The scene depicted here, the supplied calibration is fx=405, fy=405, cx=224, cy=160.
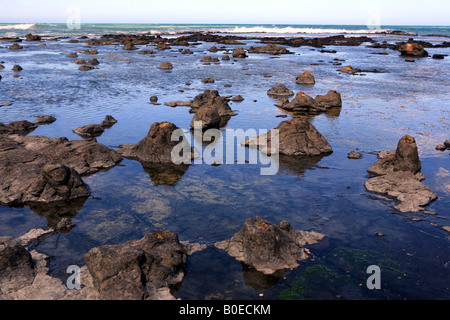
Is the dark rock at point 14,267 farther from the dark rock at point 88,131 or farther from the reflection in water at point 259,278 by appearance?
the dark rock at point 88,131

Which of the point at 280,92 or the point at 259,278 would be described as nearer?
the point at 259,278

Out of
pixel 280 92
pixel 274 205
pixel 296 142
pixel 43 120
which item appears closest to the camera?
pixel 274 205

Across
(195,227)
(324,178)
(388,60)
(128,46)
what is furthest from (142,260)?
(128,46)

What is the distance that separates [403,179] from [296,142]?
5.54m

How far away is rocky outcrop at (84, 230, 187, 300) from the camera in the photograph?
884cm

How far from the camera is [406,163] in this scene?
16.1 meters

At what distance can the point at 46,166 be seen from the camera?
1410 cm

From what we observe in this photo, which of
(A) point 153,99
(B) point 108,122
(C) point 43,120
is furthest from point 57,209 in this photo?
(A) point 153,99

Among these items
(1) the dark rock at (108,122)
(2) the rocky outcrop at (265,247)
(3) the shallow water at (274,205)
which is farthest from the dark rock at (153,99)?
(2) the rocky outcrop at (265,247)

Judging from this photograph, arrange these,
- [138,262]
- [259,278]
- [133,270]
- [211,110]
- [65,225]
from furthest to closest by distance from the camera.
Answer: [211,110] → [65,225] → [259,278] → [138,262] → [133,270]

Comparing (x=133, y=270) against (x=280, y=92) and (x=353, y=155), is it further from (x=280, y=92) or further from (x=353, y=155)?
(x=280, y=92)

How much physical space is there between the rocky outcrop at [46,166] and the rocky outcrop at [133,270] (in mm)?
5395

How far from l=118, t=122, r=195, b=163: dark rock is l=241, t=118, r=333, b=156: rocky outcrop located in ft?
12.1

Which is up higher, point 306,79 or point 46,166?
point 306,79
